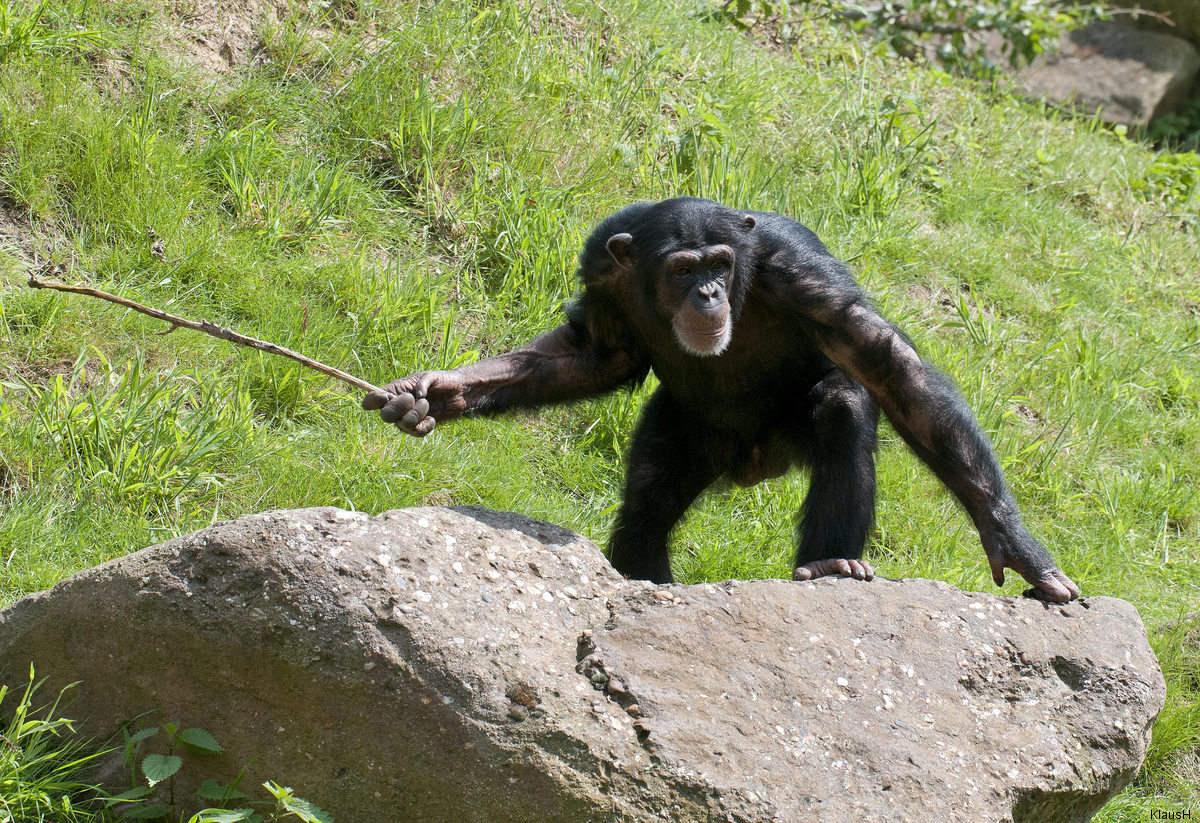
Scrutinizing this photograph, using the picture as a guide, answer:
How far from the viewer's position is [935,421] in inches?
167

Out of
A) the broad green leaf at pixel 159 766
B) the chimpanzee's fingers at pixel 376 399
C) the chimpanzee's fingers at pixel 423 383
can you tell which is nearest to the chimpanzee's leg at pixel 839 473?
the chimpanzee's fingers at pixel 423 383

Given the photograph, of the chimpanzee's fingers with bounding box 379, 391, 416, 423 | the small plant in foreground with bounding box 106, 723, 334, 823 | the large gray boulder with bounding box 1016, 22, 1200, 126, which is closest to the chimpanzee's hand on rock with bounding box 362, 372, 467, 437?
the chimpanzee's fingers with bounding box 379, 391, 416, 423

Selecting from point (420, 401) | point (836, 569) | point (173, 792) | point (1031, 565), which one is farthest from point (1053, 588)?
point (173, 792)

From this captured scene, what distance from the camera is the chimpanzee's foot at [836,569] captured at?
3840 mm

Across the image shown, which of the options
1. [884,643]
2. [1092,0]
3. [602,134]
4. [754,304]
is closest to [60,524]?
[754,304]

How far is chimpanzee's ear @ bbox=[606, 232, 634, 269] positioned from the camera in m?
4.75

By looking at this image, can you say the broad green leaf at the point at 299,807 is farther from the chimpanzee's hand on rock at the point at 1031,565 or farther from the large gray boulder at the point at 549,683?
the chimpanzee's hand on rock at the point at 1031,565

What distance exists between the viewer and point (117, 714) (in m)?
3.25

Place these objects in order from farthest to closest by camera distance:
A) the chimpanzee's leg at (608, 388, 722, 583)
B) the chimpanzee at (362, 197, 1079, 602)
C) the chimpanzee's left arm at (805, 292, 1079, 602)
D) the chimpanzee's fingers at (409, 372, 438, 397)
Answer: the chimpanzee's leg at (608, 388, 722, 583) < the chimpanzee's fingers at (409, 372, 438, 397) < the chimpanzee at (362, 197, 1079, 602) < the chimpanzee's left arm at (805, 292, 1079, 602)

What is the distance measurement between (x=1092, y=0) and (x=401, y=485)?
12363 millimetres

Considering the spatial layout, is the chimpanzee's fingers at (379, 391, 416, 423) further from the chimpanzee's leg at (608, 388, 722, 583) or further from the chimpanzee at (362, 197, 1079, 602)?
the chimpanzee's leg at (608, 388, 722, 583)

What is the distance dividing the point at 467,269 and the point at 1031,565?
3871 millimetres

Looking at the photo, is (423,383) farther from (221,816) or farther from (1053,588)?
(1053,588)

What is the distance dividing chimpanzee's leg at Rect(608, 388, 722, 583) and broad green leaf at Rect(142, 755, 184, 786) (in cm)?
223
